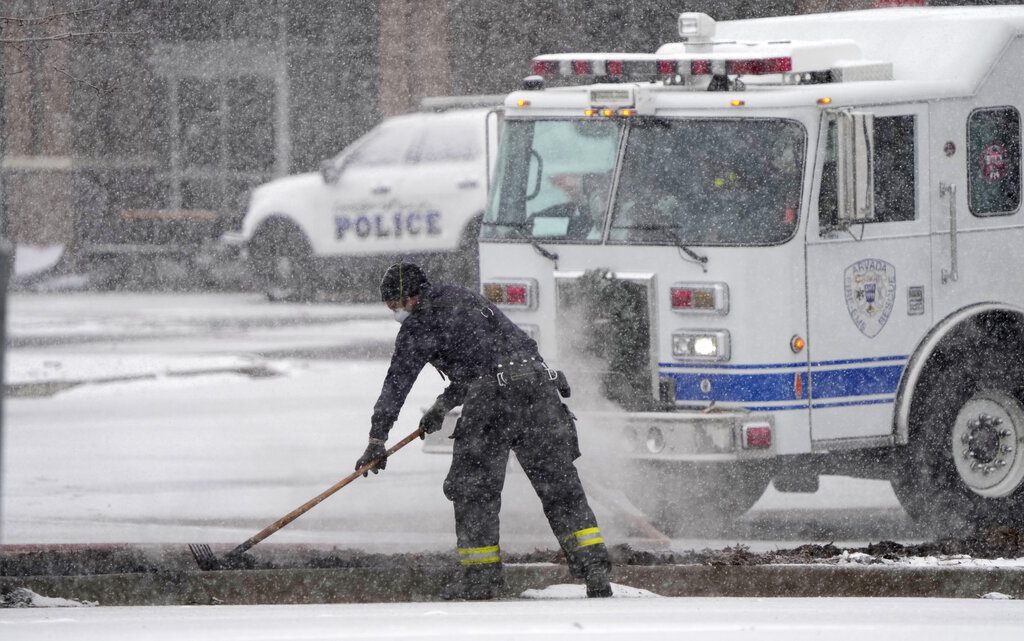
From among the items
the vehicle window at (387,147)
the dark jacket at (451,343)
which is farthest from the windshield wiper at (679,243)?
the vehicle window at (387,147)

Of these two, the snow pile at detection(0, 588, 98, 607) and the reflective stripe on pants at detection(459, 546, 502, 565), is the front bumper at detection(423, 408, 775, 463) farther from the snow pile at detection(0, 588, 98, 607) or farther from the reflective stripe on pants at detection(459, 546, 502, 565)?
the snow pile at detection(0, 588, 98, 607)

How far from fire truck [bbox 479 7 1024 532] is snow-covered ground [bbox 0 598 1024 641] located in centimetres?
471

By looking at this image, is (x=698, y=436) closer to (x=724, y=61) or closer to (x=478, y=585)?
(x=478, y=585)

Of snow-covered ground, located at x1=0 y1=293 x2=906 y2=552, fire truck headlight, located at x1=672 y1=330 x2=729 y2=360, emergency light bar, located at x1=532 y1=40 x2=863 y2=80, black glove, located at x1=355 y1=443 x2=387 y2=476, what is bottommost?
snow-covered ground, located at x1=0 y1=293 x2=906 y2=552

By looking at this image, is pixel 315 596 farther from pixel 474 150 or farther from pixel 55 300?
pixel 55 300

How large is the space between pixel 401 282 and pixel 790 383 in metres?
2.27

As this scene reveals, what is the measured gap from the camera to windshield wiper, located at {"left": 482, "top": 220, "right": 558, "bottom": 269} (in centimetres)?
928

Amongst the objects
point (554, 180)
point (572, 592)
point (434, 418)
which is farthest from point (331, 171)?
point (572, 592)

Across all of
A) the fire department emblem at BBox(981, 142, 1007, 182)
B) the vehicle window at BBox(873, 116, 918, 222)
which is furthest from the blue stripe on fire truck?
the fire department emblem at BBox(981, 142, 1007, 182)

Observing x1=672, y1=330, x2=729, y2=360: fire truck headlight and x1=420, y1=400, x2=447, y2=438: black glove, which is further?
x1=672, y1=330, x2=729, y2=360: fire truck headlight

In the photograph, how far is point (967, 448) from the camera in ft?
30.6

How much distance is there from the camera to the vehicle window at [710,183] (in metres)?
8.79

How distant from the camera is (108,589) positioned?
24.6 feet

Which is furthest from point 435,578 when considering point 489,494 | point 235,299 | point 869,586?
point 235,299
